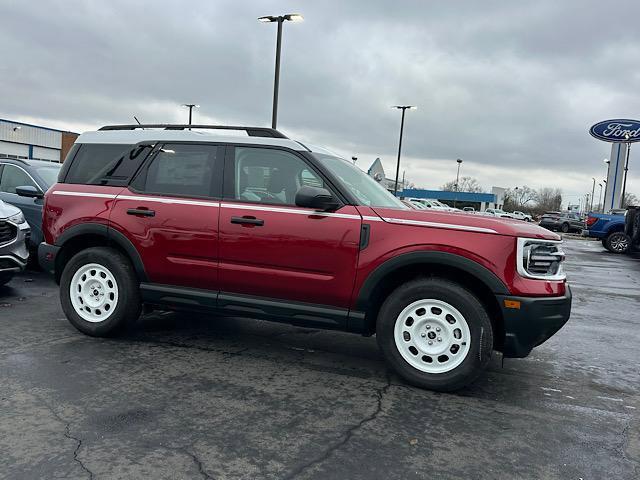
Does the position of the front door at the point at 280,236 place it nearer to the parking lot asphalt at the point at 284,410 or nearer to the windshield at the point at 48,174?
the parking lot asphalt at the point at 284,410

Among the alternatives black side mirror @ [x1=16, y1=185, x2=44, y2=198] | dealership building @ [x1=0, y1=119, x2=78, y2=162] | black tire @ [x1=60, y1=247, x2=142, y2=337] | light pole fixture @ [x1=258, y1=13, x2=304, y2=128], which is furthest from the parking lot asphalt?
dealership building @ [x1=0, y1=119, x2=78, y2=162]

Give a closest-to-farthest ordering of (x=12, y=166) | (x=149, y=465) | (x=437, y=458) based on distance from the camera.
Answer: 1. (x=149, y=465)
2. (x=437, y=458)
3. (x=12, y=166)

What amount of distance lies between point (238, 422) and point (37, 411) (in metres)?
1.29

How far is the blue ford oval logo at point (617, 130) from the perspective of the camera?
34.5m

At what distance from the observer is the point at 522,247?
150 inches

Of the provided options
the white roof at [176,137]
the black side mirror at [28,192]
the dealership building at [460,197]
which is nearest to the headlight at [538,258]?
the white roof at [176,137]

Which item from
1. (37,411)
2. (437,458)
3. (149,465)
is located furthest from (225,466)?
(37,411)

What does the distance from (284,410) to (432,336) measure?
1263mm

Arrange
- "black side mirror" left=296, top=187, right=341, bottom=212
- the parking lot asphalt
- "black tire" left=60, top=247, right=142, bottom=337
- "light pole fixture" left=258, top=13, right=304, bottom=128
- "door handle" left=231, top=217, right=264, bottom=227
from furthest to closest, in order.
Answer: "light pole fixture" left=258, top=13, right=304, bottom=128
"black tire" left=60, top=247, right=142, bottom=337
"door handle" left=231, top=217, right=264, bottom=227
"black side mirror" left=296, top=187, right=341, bottom=212
the parking lot asphalt

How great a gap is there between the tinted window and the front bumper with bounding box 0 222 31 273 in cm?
195

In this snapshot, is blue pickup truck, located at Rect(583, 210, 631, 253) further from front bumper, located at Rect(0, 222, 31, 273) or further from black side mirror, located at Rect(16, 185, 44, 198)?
front bumper, located at Rect(0, 222, 31, 273)

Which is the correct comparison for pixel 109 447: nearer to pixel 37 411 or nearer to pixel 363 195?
pixel 37 411

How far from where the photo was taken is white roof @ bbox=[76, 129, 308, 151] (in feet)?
15.0

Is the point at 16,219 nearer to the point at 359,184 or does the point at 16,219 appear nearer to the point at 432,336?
the point at 359,184
